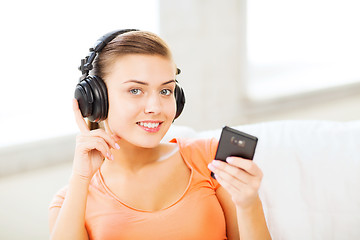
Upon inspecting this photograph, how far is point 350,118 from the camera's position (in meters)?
3.83

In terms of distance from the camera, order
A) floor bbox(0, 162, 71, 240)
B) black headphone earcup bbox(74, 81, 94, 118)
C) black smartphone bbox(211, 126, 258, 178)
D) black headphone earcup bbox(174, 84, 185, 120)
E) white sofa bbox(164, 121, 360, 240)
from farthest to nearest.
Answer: floor bbox(0, 162, 71, 240) < white sofa bbox(164, 121, 360, 240) < black headphone earcup bbox(174, 84, 185, 120) < black headphone earcup bbox(74, 81, 94, 118) < black smartphone bbox(211, 126, 258, 178)

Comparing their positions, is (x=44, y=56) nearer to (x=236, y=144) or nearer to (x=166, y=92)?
(x=166, y=92)

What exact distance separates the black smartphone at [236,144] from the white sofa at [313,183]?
524 millimetres

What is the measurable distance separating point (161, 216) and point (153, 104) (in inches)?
12.6

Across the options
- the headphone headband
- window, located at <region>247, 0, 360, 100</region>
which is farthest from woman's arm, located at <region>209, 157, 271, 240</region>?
window, located at <region>247, 0, 360, 100</region>

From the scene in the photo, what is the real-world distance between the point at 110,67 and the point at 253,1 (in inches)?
80.7

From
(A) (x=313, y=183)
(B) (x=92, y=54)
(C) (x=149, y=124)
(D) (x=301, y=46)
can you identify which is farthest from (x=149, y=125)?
(D) (x=301, y=46)

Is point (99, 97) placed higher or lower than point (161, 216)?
higher

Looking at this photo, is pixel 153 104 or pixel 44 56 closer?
pixel 153 104

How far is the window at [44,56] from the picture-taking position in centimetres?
217

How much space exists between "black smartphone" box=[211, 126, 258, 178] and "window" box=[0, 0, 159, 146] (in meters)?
1.39

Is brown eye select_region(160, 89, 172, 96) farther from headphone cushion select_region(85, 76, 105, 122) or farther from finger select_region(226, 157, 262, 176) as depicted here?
finger select_region(226, 157, 262, 176)

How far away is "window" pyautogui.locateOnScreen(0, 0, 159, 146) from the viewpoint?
217 centimetres

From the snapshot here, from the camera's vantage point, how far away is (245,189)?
1076mm
